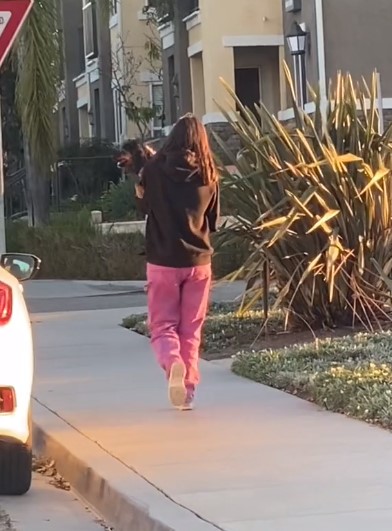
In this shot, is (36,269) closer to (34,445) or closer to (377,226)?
(34,445)

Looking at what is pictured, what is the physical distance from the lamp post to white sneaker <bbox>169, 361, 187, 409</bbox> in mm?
A: 16397

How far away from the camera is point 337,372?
8805 millimetres

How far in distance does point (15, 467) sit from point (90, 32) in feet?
105

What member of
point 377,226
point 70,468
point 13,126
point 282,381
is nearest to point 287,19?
point 13,126

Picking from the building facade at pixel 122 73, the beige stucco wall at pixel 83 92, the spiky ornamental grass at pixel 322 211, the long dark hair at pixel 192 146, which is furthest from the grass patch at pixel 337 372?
the beige stucco wall at pixel 83 92

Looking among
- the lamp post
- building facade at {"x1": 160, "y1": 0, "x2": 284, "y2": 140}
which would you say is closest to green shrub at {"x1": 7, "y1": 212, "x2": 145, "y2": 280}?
the lamp post

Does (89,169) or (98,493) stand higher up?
(89,169)

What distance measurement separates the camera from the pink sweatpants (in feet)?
27.5

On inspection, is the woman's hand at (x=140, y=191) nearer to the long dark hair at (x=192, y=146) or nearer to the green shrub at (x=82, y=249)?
the long dark hair at (x=192, y=146)

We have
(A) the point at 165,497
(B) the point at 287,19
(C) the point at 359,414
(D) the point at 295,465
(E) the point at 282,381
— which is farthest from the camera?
(B) the point at 287,19

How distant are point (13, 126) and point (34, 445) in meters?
25.6

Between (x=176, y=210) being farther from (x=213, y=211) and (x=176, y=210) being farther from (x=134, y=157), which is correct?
(x=134, y=157)

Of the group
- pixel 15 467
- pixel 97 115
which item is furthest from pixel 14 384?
Result: pixel 97 115

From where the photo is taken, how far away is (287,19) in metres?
26.8
